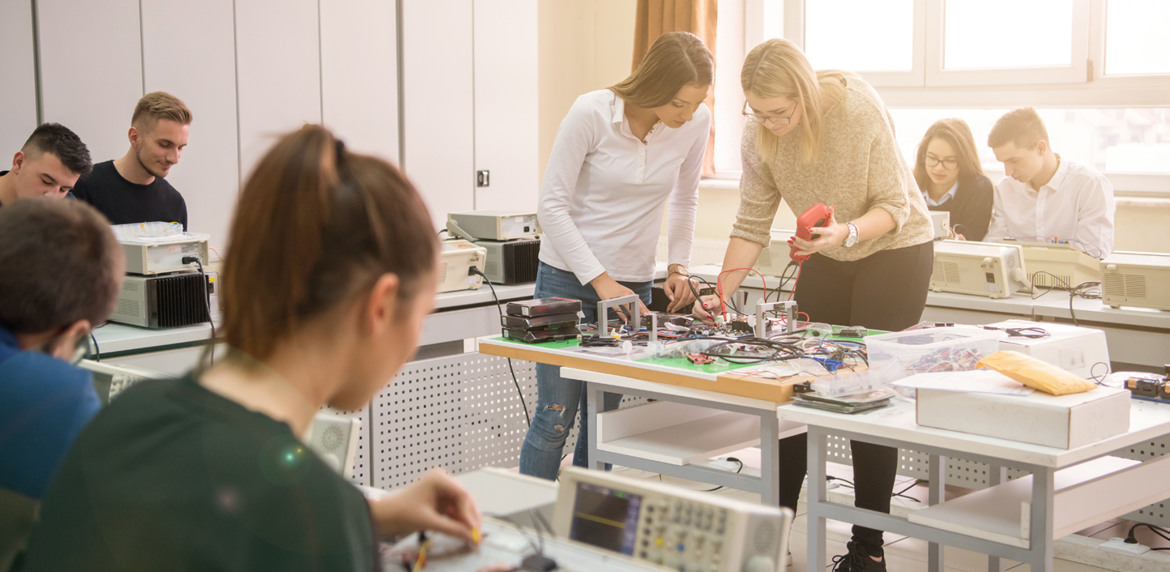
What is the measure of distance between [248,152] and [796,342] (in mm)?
1725

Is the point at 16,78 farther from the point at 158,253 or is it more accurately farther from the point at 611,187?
the point at 611,187

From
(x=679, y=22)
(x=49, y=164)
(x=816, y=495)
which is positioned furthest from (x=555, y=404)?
(x=679, y=22)

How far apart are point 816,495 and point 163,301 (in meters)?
1.89

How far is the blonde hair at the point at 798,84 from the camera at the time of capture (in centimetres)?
220

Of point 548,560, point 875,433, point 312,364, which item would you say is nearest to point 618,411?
point 875,433

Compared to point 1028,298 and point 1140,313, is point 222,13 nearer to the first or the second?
point 1028,298

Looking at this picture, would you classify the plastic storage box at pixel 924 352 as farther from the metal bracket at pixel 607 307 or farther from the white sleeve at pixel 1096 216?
the white sleeve at pixel 1096 216

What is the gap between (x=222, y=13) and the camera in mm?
4129

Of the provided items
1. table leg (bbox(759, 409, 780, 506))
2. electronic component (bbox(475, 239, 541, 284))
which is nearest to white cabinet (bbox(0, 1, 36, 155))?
electronic component (bbox(475, 239, 541, 284))

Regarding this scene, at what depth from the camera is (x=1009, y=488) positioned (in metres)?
1.87

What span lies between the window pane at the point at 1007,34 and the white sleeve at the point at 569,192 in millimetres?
3317

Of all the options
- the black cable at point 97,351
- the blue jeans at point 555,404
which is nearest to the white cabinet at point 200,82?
the black cable at point 97,351

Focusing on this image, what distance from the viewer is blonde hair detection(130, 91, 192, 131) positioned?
337 cm

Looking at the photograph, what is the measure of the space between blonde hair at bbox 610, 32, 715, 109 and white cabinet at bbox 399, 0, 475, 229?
264 centimetres
